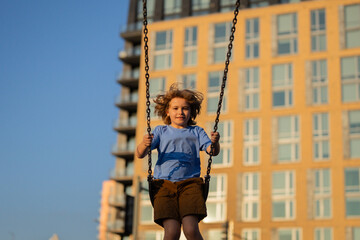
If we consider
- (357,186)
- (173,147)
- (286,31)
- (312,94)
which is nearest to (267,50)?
(286,31)

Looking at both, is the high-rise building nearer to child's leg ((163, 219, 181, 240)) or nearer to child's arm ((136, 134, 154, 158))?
child's arm ((136, 134, 154, 158))

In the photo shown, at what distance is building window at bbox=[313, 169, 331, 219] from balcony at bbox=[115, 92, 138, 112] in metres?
23.9

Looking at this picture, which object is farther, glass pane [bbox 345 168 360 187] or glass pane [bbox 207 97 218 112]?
glass pane [bbox 207 97 218 112]

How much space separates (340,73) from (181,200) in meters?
46.7

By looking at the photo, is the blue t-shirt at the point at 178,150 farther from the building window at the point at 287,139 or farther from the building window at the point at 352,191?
the building window at the point at 287,139

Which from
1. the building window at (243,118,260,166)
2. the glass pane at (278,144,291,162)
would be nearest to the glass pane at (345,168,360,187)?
the glass pane at (278,144,291,162)

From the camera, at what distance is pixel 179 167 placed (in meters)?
7.44

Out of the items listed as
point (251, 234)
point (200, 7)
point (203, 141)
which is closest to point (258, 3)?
point (200, 7)

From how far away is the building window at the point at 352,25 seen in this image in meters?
53.0

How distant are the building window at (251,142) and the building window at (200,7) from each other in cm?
1367

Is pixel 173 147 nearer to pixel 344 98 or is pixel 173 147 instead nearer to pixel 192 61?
pixel 344 98

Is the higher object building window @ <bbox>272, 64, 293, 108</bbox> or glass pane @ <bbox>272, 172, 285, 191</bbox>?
building window @ <bbox>272, 64, 293, 108</bbox>

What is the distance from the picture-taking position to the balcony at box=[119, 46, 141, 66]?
2657 inches

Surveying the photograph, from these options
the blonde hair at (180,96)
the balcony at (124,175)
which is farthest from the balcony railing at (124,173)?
the blonde hair at (180,96)
